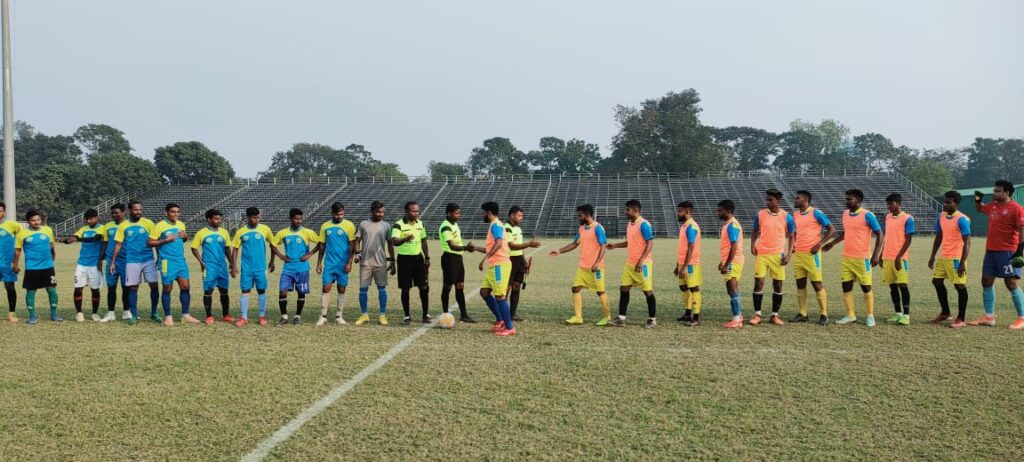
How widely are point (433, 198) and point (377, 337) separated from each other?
5392cm

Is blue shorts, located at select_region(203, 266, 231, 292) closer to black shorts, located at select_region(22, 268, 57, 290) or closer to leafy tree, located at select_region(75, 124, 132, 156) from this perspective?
black shorts, located at select_region(22, 268, 57, 290)

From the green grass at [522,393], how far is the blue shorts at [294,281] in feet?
2.13

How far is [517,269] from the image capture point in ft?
32.8

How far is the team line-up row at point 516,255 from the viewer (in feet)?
30.1

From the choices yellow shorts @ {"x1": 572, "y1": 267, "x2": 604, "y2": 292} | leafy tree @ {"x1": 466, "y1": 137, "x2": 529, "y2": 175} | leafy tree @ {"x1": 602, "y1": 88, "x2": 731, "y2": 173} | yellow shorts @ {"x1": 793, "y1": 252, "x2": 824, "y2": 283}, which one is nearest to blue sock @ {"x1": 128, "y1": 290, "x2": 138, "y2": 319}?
yellow shorts @ {"x1": 572, "y1": 267, "x2": 604, "y2": 292}

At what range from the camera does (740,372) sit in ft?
21.0

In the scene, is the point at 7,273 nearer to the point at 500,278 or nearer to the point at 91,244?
the point at 91,244

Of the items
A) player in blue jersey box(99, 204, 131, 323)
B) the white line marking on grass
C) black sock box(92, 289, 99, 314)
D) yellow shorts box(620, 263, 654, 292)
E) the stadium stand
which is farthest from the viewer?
the stadium stand

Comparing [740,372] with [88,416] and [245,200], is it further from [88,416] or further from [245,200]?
[245,200]

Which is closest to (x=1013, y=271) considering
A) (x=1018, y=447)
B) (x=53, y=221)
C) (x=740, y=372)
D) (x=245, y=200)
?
(x=740, y=372)

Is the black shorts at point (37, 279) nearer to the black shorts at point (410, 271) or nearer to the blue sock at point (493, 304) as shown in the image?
the black shorts at point (410, 271)

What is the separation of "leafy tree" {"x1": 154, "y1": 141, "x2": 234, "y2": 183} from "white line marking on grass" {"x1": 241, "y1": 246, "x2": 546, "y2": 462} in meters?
67.4

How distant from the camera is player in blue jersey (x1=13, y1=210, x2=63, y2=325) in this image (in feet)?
31.5

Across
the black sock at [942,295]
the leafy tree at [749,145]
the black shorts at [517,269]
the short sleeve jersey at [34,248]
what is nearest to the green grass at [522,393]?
the black sock at [942,295]
